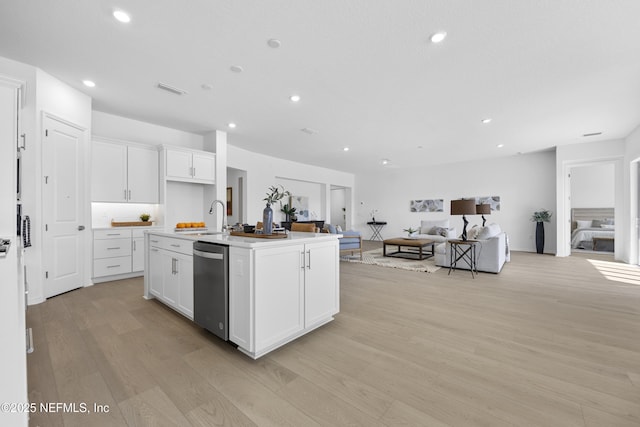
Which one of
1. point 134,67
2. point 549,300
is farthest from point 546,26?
point 134,67

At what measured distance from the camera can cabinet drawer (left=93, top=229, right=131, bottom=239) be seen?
165 inches

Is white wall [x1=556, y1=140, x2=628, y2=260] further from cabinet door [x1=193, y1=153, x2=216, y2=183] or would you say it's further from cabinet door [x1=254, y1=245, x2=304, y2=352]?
cabinet door [x1=193, y1=153, x2=216, y2=183]

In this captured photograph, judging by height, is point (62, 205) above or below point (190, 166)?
below

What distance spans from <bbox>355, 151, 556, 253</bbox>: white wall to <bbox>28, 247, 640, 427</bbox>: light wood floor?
5.17 m

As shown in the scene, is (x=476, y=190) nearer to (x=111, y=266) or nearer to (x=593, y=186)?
(x=593, y=186)

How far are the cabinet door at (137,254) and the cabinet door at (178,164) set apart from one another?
1252mm

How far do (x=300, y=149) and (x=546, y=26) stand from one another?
17.6 ft

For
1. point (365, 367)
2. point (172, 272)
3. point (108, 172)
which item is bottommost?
point (365, 367)

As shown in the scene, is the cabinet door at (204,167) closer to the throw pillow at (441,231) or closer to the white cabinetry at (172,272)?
the white cabinetry at (172,272)

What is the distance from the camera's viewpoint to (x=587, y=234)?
7.86 m

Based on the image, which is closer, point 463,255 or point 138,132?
point 138,132

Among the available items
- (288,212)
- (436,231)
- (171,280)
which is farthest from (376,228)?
(171,280)

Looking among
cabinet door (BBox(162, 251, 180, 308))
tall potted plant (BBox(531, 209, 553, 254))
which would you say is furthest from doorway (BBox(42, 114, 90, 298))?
tall potted plant (BBox(531, 209, 553, 254))

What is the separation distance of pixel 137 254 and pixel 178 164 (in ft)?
5.69
